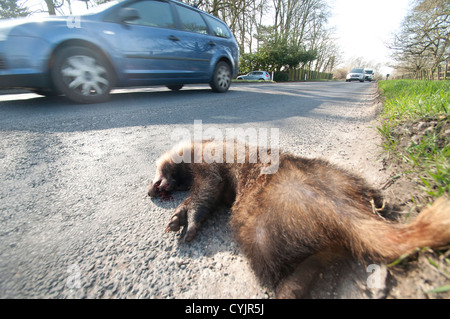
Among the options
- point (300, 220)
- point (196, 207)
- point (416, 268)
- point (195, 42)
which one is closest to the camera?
point (416, 268)

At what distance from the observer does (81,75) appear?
3.81 meters

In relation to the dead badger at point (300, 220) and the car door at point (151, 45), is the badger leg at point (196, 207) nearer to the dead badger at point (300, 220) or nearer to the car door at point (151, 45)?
the dead badger at point (300, 220)

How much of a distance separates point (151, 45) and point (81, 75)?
1.52m

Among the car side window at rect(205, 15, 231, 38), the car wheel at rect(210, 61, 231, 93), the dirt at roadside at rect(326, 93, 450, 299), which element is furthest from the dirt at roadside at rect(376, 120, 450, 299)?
the car side window at rect(205, 15, 231, 38)

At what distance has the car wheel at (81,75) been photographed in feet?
11.8

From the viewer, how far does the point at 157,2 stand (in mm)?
4781

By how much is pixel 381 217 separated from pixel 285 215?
490 mm

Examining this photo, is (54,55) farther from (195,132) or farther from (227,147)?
(227,147)

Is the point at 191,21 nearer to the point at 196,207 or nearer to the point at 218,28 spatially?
the point at 218,28

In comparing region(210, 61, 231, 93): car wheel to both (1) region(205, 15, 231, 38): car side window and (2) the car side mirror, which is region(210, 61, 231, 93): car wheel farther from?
(2) the car side mirror

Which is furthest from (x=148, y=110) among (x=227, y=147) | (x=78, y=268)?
(x=78, y=268)

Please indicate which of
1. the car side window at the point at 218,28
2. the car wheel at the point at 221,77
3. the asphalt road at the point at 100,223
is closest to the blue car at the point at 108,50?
the car side window at the point at 218,28

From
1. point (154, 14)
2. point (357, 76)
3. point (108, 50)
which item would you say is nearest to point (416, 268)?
point (108, 50)

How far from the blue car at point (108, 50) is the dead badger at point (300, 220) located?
3422 mm
